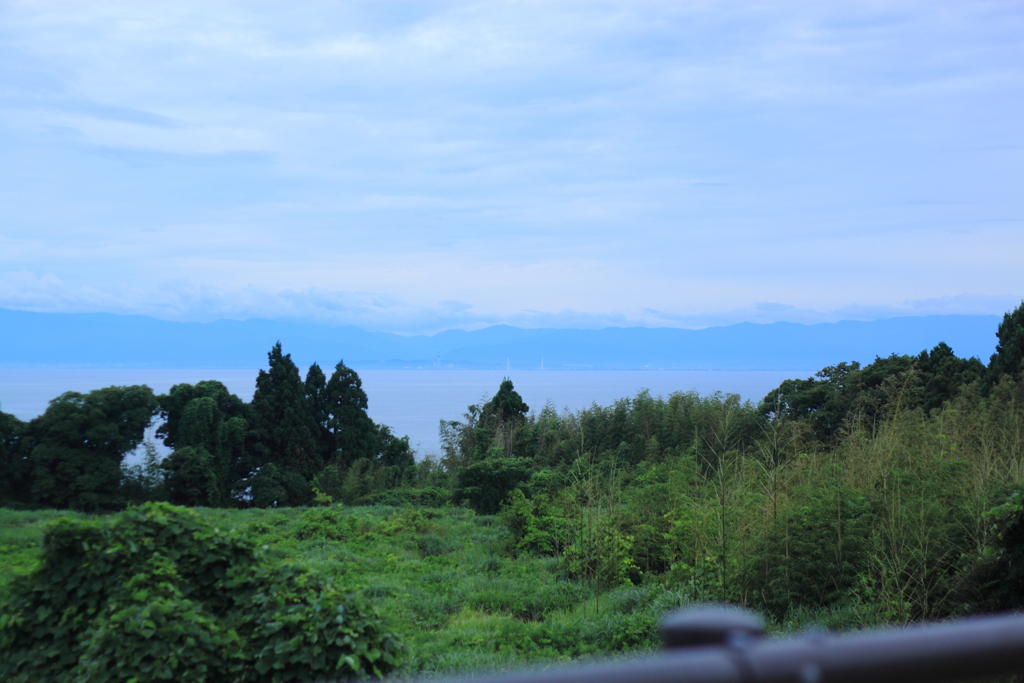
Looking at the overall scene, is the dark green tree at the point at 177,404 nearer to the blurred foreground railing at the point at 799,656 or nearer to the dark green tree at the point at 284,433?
the dark green tree at the point at 284,433

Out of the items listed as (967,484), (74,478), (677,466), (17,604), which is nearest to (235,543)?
(17,604)

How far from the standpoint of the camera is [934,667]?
2.08 ft

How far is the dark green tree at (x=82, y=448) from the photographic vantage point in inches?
447

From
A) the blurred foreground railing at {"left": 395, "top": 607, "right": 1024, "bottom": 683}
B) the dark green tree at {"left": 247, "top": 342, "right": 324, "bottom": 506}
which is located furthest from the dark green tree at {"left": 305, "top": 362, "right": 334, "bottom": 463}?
the blurred foreground railing at {"left": 395, "top": 607, "right": 1024, "bottom": 683}

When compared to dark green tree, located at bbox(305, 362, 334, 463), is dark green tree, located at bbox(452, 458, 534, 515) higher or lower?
lower

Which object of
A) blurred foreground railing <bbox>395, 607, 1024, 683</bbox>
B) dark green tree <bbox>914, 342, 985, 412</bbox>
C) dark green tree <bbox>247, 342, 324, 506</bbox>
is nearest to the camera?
blurred foreground railing <bbox>395, 607, 1024, 683</bbox>

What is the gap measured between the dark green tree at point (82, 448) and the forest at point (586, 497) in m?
0.03

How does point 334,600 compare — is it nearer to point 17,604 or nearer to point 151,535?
point 151,535

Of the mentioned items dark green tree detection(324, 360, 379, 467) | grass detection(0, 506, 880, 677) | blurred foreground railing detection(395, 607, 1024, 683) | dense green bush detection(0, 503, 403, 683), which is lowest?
grass detection(0, 506, 880, 677)

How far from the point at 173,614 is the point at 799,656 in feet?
10.7

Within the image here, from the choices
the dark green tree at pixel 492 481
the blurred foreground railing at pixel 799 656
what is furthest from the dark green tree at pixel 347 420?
the blurred foreground railing at pixel 799 656

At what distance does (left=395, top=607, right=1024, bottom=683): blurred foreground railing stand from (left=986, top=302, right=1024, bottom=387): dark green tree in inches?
501

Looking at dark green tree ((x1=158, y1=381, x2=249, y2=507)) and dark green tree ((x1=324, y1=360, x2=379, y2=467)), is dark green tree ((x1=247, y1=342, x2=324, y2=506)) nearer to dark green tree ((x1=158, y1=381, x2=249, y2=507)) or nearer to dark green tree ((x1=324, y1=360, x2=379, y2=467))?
dark green tree ((x1=158, y1=381, x2=249, y2=507))

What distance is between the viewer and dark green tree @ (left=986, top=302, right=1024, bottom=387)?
11766 mm
